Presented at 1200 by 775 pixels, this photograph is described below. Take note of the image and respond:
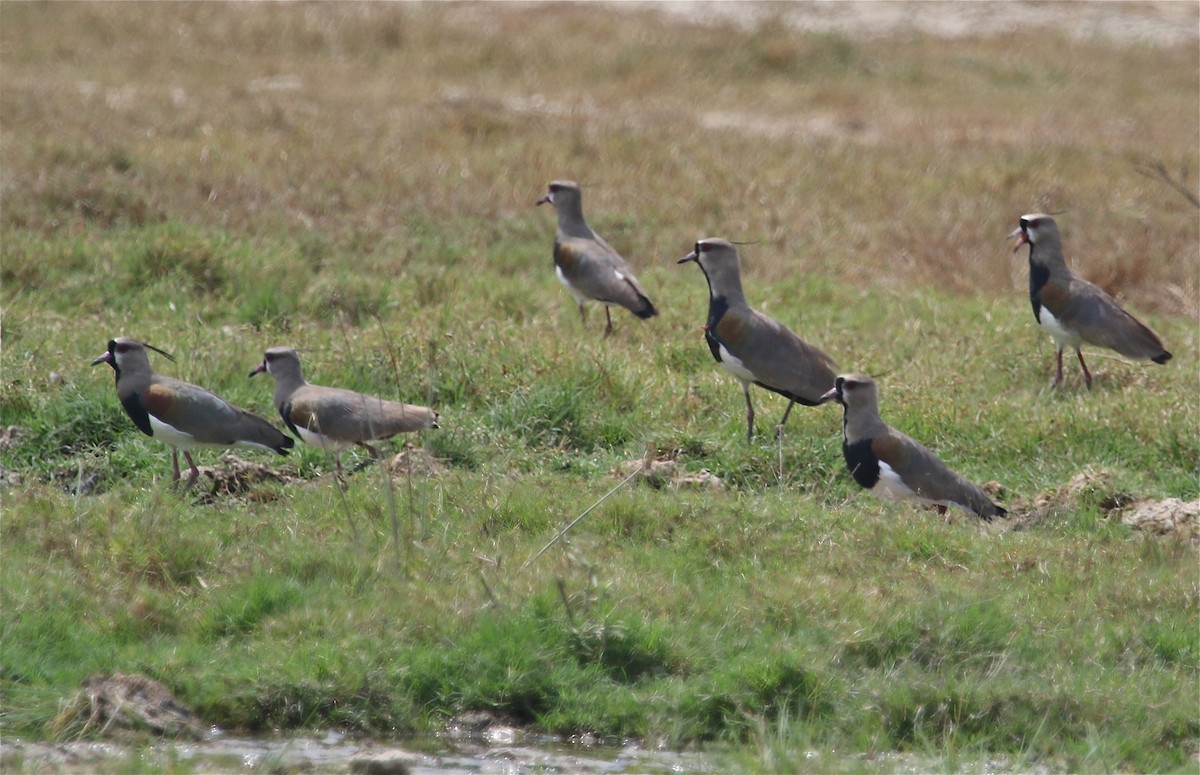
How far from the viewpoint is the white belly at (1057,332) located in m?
9.48

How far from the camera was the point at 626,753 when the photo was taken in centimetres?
516

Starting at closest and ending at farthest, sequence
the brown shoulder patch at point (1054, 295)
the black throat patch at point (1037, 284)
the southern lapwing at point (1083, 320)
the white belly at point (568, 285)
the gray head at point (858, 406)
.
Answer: the gray head at point (858, 406) < the southern lapwing at point (1083, 320) < the brown shoulder patch at point (1054, 295) < the black throat patch at point (1037, 284) < the white belly at point (568, 285)

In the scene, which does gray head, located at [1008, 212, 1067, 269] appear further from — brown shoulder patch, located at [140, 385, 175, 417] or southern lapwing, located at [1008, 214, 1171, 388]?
brown shoulder patch, located at [140, 385, 175, 417]

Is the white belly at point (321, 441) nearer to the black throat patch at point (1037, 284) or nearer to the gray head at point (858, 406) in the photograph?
the gray head at point (858, 406)

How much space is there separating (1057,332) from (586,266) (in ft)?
10.4

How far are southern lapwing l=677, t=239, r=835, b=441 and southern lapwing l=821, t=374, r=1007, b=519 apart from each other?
595 millimetres

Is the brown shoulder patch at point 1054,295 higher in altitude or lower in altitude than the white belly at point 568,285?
higher

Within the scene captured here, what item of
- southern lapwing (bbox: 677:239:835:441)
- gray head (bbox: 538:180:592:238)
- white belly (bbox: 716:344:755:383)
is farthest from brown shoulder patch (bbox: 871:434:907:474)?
gray head (bbox: 538:180:592:238)

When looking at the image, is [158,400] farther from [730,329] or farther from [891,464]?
[891,464]

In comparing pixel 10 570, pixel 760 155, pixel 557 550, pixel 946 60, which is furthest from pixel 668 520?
pixel 946 60

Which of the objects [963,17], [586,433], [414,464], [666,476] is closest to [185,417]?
[414,464]

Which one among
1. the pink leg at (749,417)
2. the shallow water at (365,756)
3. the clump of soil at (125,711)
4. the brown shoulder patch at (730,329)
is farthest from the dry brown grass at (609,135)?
the shallow water at (365,756)

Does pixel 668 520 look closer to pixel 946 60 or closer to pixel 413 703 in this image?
pixel 413 703

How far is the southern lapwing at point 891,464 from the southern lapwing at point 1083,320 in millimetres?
2459
